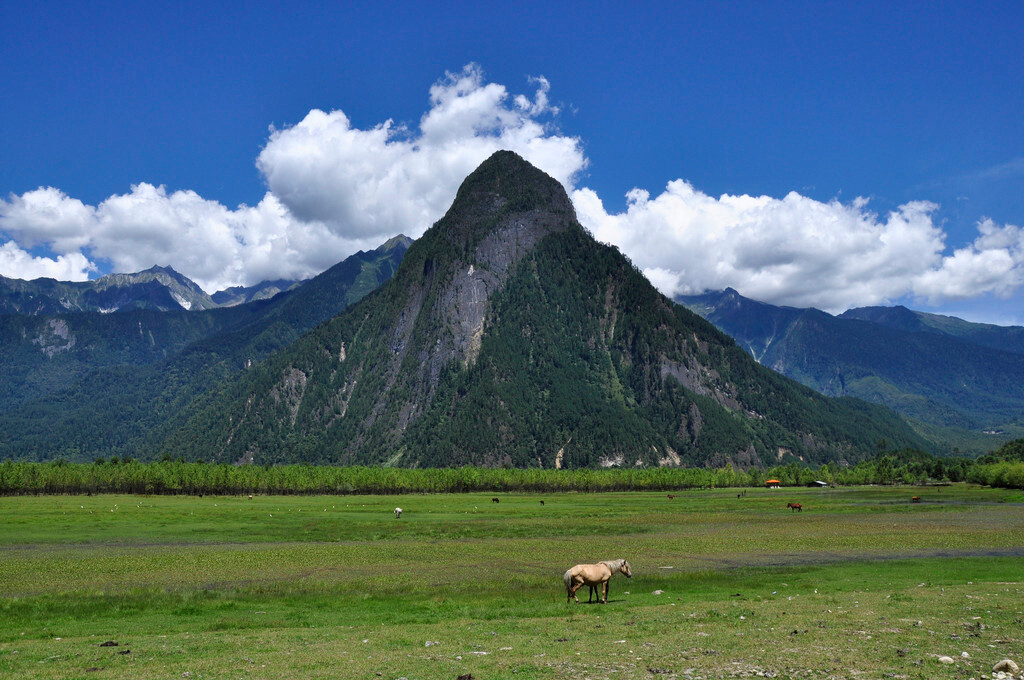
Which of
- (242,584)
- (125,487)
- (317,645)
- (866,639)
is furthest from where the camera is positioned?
(125,487)

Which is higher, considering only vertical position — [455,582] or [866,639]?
[866,639]

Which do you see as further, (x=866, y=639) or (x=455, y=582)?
(x=455, y=582)

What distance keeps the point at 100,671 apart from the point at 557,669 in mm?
13743

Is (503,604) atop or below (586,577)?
below

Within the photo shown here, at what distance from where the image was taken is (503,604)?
1326 inches

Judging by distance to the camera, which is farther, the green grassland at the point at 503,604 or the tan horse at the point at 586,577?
the tan horse at the point at 586,577

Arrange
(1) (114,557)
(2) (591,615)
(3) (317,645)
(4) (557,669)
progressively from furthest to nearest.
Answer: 1. (1) (114,557)
2. (2) (591,615)
3. (3) (317,645)
4. (4) (557,669)

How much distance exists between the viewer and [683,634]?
24.3 metres

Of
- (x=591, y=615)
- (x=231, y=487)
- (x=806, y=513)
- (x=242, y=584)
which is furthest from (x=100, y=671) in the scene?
(x=231, y=487)

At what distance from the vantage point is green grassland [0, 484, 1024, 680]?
20.7 metres

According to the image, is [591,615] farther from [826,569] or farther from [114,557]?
[114,557]

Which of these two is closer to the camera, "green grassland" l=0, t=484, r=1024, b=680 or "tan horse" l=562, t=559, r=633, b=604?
"green grassland" l=0, t=484, r=1024, b=680

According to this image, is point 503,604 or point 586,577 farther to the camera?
point 503,604

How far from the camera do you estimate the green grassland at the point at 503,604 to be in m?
20.7
